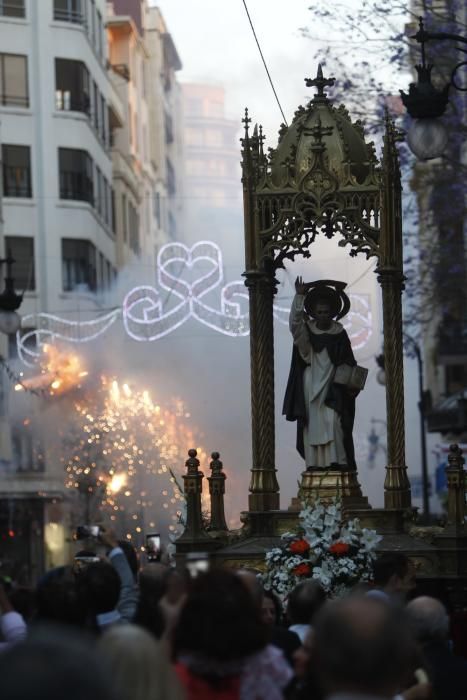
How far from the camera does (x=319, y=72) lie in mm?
17109

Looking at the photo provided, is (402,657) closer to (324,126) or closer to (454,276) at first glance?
(324,126)

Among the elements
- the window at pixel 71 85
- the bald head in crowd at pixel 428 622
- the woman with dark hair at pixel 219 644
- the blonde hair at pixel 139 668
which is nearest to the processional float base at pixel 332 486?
the bald head in crowd at pixel 428 622

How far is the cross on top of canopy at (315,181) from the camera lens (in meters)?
16.6

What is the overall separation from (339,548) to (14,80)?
43279mm

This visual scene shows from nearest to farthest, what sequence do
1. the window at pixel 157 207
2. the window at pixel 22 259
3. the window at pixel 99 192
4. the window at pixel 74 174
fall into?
the window at pixel 22 259, the window at pixel 74 174, the window at pixel 99 192, the window at pixel 157 207

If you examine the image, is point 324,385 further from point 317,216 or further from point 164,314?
point 164,314

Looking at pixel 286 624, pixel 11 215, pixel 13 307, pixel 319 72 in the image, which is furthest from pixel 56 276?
pixel 286 624

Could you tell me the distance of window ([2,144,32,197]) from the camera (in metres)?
56.3

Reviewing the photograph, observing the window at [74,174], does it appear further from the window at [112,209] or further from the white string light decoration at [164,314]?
the window at [112,209]

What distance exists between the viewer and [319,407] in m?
16.3

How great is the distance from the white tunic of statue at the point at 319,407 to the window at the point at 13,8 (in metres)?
42.2

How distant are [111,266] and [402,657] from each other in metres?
58.2

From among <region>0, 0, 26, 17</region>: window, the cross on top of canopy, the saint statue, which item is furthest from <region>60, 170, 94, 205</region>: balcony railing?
the saint statue

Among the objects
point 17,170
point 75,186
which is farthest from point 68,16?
point 17,170
